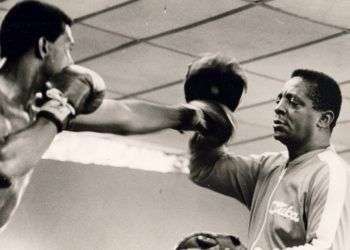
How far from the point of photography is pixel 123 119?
82.2 inches

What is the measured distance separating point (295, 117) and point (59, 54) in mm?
756

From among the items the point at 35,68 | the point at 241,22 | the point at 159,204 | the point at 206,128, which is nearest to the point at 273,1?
the point at 241,22

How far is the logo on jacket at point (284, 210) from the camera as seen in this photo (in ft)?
7.45

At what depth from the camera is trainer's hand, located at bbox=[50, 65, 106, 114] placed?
1.90 meters

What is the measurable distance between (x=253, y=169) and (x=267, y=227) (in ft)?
1.00

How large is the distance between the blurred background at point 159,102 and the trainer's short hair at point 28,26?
4.51ft

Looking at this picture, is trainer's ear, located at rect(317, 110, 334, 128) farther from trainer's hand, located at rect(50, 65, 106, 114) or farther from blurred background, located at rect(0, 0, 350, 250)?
blurred background, located at rect(0, 0, 350, 250)

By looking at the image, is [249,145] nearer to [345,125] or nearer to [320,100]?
[345,125]

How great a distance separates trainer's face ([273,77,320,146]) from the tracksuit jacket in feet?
0.21

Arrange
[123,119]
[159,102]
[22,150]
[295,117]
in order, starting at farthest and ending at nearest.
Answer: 1. [159,102]
2. [295,117]
3. [123,119]
4. [22,150]

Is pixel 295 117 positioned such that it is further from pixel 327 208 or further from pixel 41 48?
pixel 41 48

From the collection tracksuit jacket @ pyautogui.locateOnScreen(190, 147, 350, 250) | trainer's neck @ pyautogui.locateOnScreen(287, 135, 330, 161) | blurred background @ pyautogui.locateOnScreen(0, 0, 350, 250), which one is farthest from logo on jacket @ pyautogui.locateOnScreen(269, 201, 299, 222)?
blurred background @ pyautogui.locateOnScreen(0, 0, 350, 250)

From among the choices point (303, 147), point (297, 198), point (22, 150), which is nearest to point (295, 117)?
point (303, 147)

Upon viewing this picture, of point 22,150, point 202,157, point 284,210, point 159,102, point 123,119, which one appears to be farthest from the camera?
point 159,102
